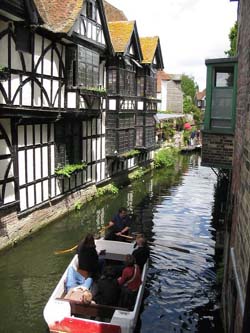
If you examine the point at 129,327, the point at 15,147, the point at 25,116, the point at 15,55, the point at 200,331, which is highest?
the point at 15,55

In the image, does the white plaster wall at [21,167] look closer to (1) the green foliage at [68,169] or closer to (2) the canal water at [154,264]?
(2) the canal water at [154,264]

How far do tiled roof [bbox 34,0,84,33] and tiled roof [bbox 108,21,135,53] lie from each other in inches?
206

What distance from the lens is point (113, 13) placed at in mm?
36250

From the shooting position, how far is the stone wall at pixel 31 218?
1261 centimetres

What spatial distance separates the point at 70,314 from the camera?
763 centimetres

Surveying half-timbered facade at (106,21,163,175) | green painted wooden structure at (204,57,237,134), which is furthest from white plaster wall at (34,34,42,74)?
half-timbered facade at (106,21,163,175)

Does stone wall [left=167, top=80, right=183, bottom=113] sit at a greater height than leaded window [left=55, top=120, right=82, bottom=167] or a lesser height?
greater

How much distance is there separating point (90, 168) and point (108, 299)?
12.0 metres

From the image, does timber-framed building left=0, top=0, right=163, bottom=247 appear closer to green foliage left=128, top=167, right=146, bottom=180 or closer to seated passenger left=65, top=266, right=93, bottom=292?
green foliage left=128, top=167, right=146, bottom=180

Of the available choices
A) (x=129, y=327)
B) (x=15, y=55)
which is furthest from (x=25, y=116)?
(x=129, y=327)

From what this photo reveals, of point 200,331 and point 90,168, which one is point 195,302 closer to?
point 200,331

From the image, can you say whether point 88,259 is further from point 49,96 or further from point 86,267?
point 49,96

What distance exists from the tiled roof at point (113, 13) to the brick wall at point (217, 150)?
27.4 metres

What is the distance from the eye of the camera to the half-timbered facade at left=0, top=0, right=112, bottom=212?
1239 centimetres
